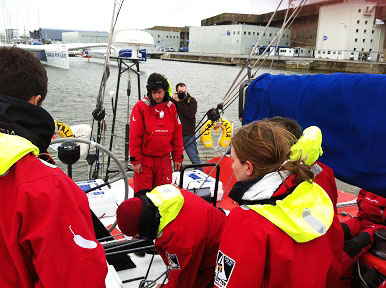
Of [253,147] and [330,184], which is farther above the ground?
[253,147]

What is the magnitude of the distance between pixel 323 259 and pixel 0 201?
1.01m

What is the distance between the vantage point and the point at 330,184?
74.9 inches

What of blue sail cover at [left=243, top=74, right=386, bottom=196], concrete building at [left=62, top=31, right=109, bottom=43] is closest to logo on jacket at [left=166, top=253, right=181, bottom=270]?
blue sail cover at [left=243, top=74, right=386, bottom=196]

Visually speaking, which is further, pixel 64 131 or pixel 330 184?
pixel 64 131

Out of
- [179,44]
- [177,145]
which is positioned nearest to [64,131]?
[177,145]

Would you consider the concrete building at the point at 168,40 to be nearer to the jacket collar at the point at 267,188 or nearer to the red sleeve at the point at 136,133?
the red sleeve at the point at 136,133

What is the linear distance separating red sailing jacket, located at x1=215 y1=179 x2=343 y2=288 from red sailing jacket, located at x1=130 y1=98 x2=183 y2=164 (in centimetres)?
262

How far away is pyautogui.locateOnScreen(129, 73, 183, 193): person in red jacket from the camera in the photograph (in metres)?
3.64

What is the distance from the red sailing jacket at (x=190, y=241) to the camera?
1369mm

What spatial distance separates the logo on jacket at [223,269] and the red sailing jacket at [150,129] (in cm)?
262

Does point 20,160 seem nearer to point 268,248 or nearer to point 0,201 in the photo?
point 0,201

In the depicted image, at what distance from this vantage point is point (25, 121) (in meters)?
0.96

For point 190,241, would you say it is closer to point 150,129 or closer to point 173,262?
point 173,262

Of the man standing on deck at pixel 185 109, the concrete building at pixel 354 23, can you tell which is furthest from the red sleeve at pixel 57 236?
the man standing on deck at pixel 185 109
